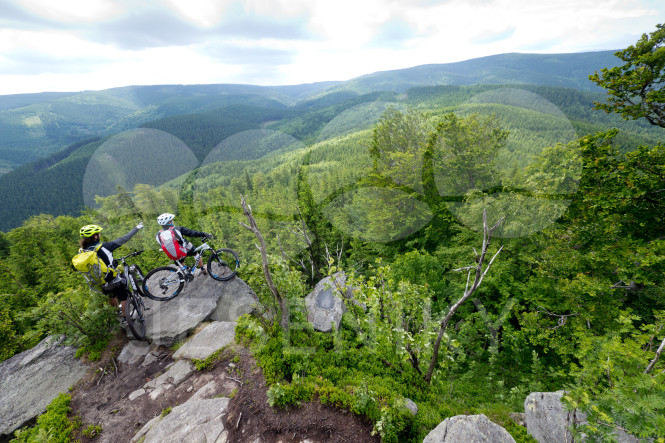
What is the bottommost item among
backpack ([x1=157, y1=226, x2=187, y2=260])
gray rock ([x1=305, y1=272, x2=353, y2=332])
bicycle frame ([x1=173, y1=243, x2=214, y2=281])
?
gray rock ([x1=305, y1=272, x2=353, y2=332])

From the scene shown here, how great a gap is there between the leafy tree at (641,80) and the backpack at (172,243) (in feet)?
51.1

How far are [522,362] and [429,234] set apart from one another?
934 centimetres

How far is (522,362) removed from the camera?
44.1 feet

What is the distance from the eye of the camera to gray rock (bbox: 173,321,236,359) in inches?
317

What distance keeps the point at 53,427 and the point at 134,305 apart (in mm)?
3292

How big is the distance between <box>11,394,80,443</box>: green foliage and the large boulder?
2.41m

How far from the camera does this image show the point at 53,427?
648cm

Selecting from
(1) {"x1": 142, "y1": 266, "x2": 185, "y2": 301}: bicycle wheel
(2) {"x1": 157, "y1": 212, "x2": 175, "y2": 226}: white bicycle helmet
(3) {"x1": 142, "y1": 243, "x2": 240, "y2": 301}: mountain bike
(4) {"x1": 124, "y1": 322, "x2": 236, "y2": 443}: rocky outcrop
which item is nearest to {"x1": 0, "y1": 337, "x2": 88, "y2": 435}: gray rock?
(4) {"x1": 124, "y1": 322, "x2": 236, "y2": 443}: rocky outcrop

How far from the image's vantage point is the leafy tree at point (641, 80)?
882cm

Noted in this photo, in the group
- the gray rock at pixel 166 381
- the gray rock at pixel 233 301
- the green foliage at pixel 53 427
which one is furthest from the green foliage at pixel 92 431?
the gray rock at pixel 233 301

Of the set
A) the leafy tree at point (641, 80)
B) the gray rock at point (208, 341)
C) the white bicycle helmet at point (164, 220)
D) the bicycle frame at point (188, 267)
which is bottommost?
the gray rock at point (208, 341)

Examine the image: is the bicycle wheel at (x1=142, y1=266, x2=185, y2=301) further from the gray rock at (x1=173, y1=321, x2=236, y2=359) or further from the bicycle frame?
the gray rock at (x1=173, y1=321, x2=236, y2=359)

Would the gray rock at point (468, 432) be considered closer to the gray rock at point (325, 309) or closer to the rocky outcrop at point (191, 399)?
the rocky outcrop at point (191, 399)

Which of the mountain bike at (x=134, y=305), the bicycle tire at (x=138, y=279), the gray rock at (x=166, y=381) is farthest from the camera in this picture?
the bicycle tire at (x=138, y=279)
